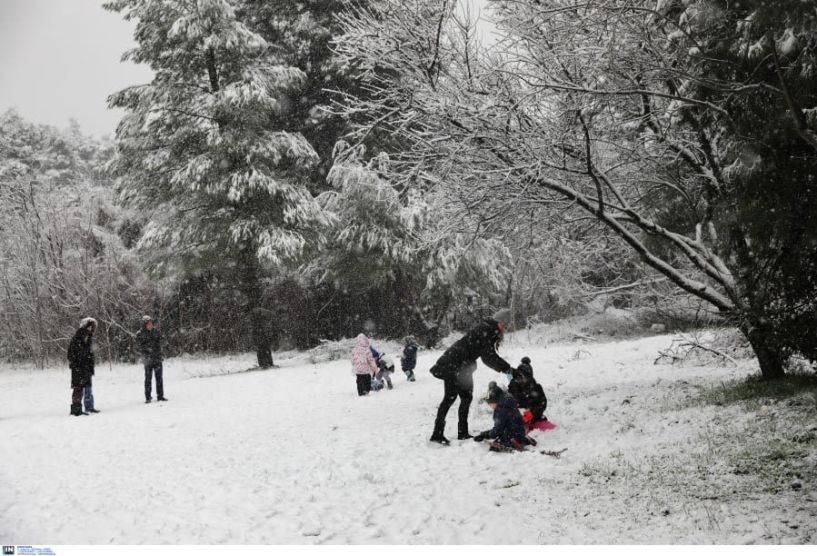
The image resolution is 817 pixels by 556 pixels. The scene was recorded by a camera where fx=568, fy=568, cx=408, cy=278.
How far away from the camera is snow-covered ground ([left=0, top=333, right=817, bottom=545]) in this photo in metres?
4.17

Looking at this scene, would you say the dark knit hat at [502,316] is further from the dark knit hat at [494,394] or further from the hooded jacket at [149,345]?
the hooded jacket at [149,345]

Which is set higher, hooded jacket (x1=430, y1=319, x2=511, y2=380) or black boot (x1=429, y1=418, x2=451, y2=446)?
hooded jacket (x1=430, y1=319, x2=511, y2=380)

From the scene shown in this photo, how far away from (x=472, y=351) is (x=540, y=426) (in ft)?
4.78

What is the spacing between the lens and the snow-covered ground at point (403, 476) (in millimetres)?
4168

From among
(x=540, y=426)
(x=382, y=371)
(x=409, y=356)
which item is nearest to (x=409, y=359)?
(x=409, y=356)

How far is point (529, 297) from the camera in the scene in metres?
23.4

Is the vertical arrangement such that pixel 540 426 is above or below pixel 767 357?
below

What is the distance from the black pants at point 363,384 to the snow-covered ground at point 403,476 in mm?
917

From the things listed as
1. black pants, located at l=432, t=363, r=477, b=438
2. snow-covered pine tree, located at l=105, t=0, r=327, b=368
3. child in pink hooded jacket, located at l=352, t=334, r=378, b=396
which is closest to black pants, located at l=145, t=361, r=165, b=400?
child in pink hooded jacket, located at l=352, t=334, r=378, b=396

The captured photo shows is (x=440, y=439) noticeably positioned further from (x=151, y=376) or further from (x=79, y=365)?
(x=151, y=376)

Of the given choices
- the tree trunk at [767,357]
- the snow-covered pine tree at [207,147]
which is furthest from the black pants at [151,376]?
the tree trunk at [767,357]

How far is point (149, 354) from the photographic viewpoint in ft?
37.9

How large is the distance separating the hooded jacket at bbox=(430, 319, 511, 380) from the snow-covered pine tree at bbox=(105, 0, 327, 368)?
363 inches

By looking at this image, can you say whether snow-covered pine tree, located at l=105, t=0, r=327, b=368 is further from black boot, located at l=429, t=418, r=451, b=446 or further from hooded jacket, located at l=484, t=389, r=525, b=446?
hooded jacket, located at l=484, t=389, r=525, b=446
